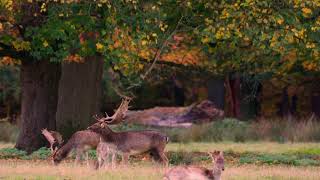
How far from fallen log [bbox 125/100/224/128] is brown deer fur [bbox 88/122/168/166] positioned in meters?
21.4

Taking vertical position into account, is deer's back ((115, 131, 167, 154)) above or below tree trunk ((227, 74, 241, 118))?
below

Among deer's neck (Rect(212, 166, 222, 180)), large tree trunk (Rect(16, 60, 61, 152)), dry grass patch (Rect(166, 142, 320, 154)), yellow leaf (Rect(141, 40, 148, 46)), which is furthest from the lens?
dry grass patch (Rect(166, 142, 320, 154))

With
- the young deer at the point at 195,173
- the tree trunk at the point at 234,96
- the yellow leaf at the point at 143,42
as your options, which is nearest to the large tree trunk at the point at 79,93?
the yellow leaf at the point at 143,42

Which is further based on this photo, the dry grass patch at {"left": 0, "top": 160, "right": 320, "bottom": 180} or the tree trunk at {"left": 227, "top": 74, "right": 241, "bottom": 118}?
the tree trunk at {"left": 227, "top": 74, "right": 241, "bottom": 118}

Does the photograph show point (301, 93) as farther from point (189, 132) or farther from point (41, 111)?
point (41, 111)

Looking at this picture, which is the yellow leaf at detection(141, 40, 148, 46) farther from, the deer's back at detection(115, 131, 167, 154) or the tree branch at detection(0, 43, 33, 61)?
the tree branch at detection(0, 43, 33, 61)

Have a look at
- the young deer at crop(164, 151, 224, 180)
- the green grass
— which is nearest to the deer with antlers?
the green grass

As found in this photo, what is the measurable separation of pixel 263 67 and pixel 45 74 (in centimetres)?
902

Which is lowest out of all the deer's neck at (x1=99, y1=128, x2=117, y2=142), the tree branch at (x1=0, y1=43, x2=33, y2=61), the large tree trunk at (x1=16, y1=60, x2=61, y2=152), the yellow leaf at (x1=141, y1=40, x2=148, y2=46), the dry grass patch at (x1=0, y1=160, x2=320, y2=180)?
the dry grass patch at (x1=0, y1=160, x2=320, y2=180)

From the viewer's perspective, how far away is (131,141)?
1928 cm

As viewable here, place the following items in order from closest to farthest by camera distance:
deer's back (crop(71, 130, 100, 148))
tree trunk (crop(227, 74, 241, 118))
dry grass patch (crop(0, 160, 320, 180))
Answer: dry grass patch (crop(0, 160, 320, 180)) < deer's back (crop(71, 130, 100, 148)) < tree trunk (crop(227, 74, 241, 118))

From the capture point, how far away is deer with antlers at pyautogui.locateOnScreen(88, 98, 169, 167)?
19.0 metres

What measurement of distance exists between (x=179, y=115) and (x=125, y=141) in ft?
77.6

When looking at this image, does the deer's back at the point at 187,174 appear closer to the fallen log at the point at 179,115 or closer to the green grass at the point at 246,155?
the green grass at the point at 246,155
